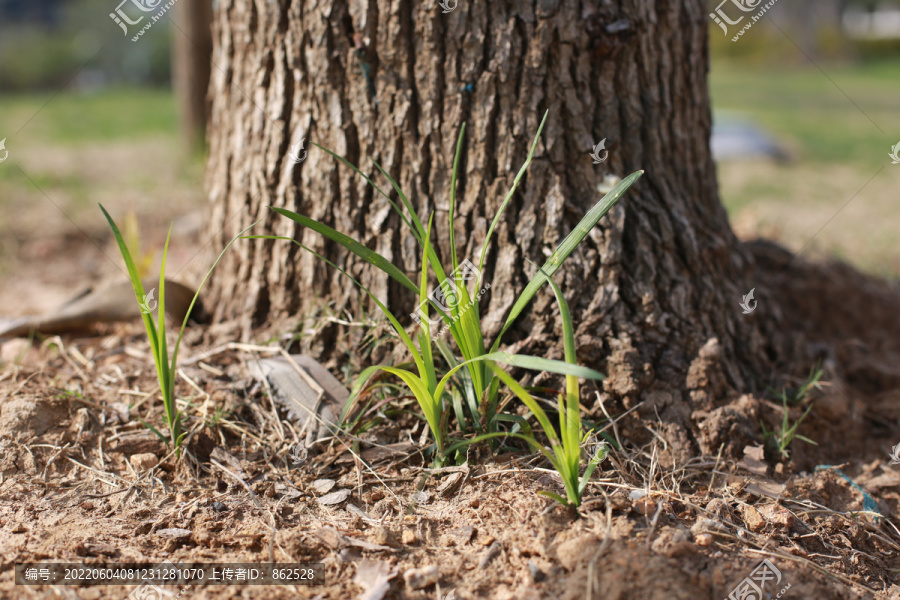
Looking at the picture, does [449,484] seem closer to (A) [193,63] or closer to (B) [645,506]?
(B) [645,506]

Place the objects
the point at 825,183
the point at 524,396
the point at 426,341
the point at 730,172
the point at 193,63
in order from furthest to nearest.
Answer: the point at 730,172 < the point at 825,183 < the point at 193,63 < the point at 426,341 < the point at 524,396

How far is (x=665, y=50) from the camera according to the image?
2.14m

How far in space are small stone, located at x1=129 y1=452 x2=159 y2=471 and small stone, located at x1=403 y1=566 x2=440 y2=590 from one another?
820 mm

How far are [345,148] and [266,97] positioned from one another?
0.38 meters

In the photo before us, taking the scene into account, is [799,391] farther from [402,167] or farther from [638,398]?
[402,167]

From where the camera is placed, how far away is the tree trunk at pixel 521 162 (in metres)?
1.94

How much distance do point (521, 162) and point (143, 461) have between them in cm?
138

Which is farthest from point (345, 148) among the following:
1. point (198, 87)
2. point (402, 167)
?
point (198, 87)

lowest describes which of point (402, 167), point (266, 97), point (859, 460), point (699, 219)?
point (859, 460)

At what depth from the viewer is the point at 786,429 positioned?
6.36 feet

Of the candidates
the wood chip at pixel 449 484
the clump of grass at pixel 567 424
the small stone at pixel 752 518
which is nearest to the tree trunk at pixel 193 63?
the wood chip at pixel 449 484

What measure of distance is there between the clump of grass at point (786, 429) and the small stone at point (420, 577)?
42.4 inches

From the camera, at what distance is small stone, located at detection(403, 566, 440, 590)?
144cm

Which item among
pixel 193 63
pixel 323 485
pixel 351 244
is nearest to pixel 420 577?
pixel 323 485
